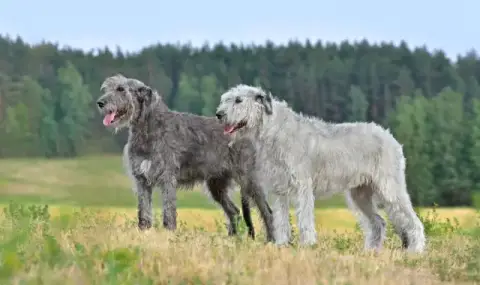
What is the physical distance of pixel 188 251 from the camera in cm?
1003

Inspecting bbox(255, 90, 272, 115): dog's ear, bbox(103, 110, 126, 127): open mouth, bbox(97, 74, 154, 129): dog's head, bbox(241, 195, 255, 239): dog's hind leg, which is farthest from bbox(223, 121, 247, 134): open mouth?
bbox(241, 195, 255, 239): dog's hind leg

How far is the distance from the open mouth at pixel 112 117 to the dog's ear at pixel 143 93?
360mm

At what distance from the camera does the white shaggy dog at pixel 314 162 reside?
1246cm

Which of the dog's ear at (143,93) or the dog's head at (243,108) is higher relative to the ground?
the dog's ear at (143,93)

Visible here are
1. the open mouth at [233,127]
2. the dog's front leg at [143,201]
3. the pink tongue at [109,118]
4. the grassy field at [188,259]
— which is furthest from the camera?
the dog's front leg at [143,201]

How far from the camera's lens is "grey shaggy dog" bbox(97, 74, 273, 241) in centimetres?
1370

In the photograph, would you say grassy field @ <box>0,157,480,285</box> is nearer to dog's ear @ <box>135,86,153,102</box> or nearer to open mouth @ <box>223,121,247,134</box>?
open mouth @ <box>223,121,247,134</box>

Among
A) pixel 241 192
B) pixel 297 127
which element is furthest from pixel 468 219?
pixel 241 192

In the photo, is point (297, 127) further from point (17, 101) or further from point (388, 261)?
point (17, 101)

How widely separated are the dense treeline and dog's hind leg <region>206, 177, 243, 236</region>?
104ft

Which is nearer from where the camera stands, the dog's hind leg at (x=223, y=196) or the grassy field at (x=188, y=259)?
the grassy field at (x=188, y=259)

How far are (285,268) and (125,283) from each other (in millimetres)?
2105

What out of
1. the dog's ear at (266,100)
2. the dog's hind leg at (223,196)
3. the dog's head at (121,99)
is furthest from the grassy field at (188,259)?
the dog's ear at (266,100)

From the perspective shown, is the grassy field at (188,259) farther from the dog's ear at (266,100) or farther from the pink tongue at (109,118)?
the dog's ear at (266,100)
